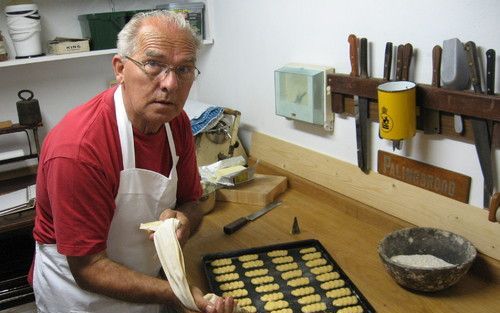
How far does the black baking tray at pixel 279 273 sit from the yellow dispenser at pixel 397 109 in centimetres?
41

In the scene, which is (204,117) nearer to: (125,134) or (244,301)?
(125,134)

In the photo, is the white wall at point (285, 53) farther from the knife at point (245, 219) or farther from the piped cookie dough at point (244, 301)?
the piped cookie dough at point (244, 301)

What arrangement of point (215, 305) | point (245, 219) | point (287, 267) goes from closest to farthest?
point (215, 305)
point (287, 267)
point (245, 219)

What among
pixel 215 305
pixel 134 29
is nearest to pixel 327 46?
pixel 134 29

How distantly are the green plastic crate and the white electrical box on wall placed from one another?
833 millimetres

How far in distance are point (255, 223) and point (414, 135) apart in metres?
0.63

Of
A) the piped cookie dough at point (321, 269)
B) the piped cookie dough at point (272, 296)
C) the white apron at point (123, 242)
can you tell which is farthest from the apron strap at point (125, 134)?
the piped cookie dough at point (321, 269)

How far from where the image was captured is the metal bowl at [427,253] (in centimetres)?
120

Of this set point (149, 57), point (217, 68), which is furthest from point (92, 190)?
point (217, 68)

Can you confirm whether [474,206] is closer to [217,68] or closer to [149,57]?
[149,57]

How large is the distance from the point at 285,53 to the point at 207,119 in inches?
19.5

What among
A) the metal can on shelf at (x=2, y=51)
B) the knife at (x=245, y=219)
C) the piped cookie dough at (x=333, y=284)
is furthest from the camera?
the metal can on shelf at (x=2, y=51)

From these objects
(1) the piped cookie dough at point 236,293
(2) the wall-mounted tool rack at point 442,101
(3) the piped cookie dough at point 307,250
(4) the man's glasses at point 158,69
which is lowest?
(1) the piped cookie dough at point 236,293

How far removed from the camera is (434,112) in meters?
1.36
